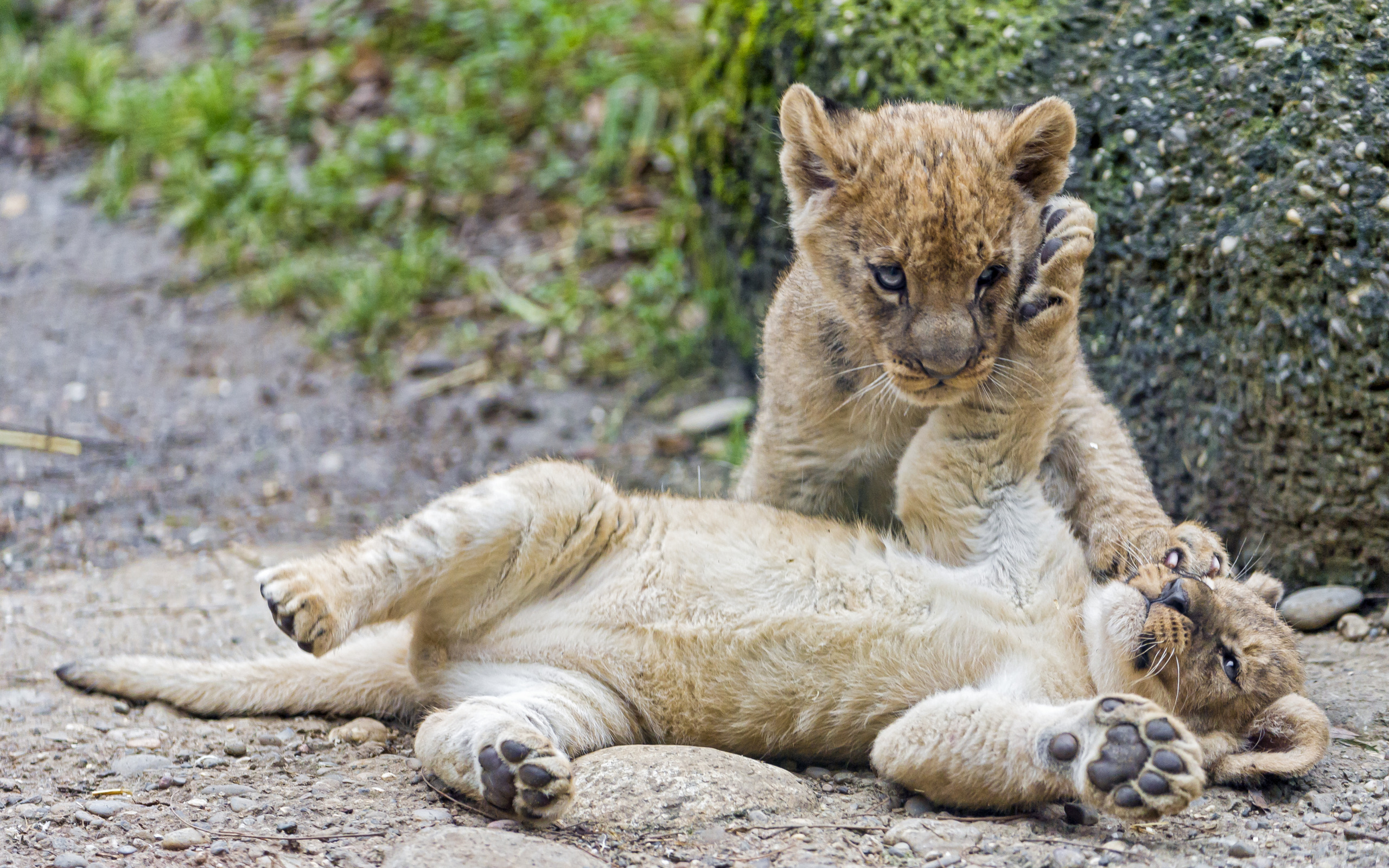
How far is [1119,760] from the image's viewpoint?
352 cm

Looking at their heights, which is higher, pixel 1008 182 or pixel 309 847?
pixel 1008 182

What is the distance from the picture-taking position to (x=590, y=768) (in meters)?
4.01

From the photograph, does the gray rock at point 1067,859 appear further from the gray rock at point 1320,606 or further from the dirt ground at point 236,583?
the gray rock at point 1320,606

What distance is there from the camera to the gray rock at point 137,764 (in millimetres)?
4164

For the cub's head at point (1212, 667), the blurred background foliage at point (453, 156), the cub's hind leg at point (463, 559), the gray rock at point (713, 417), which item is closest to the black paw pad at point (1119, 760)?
the cub's head at point (1212, 667)

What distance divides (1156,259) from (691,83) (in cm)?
Answer: 356

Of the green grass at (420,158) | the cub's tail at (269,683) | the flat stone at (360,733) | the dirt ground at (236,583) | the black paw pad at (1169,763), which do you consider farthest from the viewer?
the green grass at (420,158)

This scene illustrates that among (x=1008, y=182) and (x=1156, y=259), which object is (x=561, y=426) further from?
(x=1008, y=182)

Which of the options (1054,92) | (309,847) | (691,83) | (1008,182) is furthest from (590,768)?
(691,83)

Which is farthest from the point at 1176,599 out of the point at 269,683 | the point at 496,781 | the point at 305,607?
the point at 269,683

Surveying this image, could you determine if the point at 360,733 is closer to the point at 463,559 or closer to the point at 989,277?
the point at 463,559

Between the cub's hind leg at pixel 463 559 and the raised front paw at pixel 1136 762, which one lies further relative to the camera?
the cub's hind leg at pixel 463 559

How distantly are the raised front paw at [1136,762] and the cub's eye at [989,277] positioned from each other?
1.34 meters

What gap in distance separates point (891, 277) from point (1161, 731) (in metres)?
1.63
